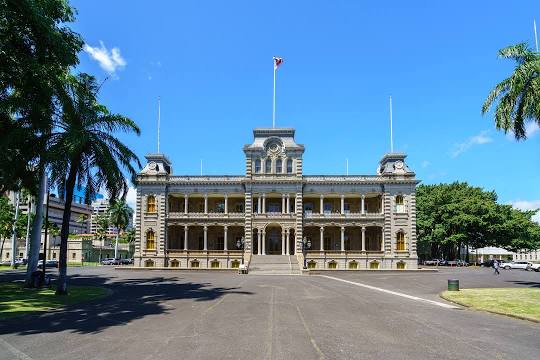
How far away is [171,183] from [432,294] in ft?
135

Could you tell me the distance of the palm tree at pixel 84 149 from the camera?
2353cm

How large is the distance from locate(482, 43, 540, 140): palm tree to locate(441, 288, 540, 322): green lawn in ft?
39.4

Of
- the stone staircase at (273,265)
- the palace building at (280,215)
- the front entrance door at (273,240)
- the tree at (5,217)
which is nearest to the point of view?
the stone staircase at (273,265)

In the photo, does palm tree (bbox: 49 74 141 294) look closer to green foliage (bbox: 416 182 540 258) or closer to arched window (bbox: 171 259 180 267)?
arched window (bbox: 171 259 180 267)

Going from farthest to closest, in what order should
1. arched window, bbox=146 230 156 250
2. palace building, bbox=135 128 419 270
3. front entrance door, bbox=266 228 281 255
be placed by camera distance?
front entrance door, bbox=266 228 281 255 < arched window, bbox=146 230 156 250 < palace building, bbox=135 128 419 270

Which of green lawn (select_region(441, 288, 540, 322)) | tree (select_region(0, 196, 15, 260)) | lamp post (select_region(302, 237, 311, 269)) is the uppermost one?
tree (select_region(0, 196, 15, 260))

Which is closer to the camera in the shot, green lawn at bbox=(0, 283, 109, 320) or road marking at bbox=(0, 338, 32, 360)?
road marking at bbox=(0, 338, 32, 360)

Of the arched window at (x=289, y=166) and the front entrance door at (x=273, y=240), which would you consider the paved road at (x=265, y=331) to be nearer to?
the arched window at (x=289, y=166)

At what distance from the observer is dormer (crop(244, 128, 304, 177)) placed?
58312 millimetres

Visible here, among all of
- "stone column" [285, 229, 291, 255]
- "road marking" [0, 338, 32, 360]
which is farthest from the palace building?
"road marking" [0, 338, 32, 360]

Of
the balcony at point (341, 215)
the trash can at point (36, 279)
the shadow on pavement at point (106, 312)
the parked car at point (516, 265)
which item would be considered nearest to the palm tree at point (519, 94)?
the shadow on pavement at point (106, 312)

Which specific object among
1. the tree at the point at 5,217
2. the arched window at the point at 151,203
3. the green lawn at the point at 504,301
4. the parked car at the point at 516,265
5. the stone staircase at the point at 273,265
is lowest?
the parked car at the point at 516,265

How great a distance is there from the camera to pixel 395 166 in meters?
58.8

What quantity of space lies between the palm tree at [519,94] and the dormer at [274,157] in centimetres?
2952
